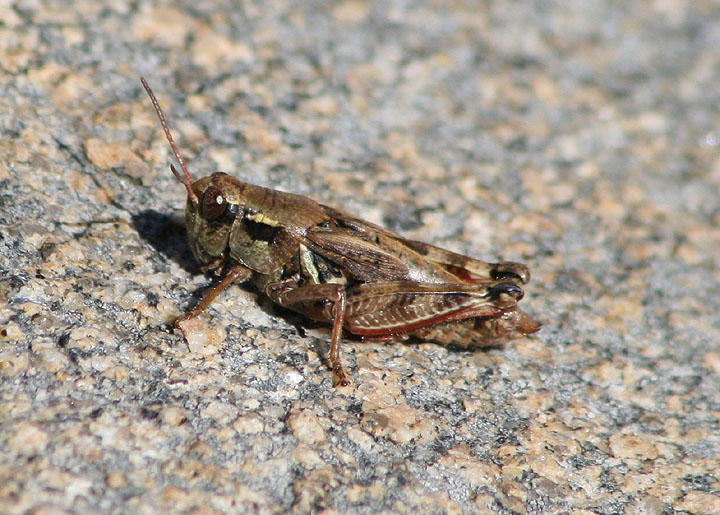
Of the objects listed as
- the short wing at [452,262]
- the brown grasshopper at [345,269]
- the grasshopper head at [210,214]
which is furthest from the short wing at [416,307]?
the grasshopper head at [210,214]

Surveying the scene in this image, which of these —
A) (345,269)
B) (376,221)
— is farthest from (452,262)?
(376,221)

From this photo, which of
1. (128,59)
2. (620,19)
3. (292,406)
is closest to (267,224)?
(292,406)

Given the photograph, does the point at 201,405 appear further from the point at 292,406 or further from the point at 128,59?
the point at 128,59

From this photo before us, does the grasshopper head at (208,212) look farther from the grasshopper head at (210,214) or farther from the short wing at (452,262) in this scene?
the short wing at (452,262)

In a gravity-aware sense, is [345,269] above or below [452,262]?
below

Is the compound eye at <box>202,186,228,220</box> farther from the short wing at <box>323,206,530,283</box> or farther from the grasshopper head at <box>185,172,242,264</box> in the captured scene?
the short wing at <box>323,206,530,283</box>

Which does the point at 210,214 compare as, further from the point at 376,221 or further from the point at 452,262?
the point at 452,262

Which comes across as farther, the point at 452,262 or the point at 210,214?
the point at 452,262
